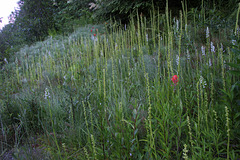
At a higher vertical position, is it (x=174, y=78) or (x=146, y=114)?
(x=174, y=78)

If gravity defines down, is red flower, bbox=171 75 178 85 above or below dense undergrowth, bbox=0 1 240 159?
above

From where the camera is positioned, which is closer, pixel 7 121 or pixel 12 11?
pixel 7 121

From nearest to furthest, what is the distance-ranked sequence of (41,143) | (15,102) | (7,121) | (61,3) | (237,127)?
(237,127)
(41,143)
(7,121)
(15,102)
(61,3)

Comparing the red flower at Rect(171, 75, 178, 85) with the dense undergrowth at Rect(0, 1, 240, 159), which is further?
the red flower at Rect(171, 75, 178, 85)

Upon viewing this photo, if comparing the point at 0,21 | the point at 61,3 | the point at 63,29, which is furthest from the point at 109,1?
the point at 61,3

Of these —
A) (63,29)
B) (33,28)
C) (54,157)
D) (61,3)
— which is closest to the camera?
(54,157)

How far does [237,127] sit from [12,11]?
11713 mm

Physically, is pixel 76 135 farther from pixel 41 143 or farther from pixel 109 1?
pixel 109 1

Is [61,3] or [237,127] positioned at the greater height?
[61,3]

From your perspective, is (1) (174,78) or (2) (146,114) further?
(2) (146,114)

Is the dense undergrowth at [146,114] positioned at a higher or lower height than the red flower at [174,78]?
lower

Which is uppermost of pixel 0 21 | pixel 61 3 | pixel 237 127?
pixel 61 3

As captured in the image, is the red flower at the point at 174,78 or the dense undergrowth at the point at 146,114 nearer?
the dense undergrowth at the point at 146,114

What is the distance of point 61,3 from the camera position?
40.9ft
